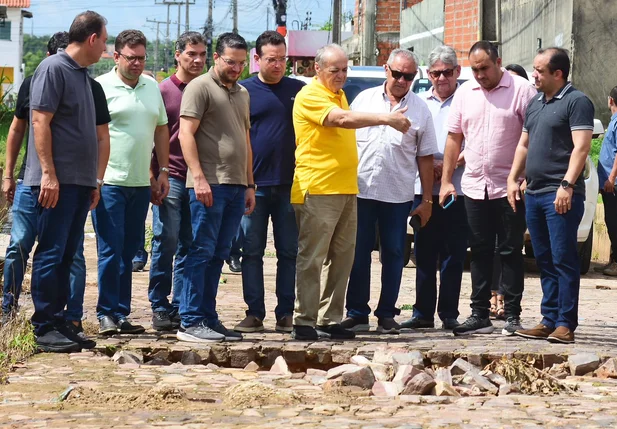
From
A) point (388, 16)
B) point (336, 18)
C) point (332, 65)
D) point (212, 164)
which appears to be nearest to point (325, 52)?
point (332, 65)

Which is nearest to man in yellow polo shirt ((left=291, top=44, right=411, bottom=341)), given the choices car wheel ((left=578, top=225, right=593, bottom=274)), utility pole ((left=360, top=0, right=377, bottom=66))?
car wheel ((left=578, top=225, right=593, bottom=274))

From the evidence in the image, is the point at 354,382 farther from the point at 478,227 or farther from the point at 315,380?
the point at 478,227

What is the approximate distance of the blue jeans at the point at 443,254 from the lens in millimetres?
8828

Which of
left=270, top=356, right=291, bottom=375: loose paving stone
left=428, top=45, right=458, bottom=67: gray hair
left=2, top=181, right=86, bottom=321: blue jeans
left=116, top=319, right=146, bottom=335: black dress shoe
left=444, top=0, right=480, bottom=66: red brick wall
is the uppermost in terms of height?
left=444, top=0, right=480, bottom=66: red brick wall

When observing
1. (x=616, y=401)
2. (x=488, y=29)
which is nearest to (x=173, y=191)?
(x=616, y=401)

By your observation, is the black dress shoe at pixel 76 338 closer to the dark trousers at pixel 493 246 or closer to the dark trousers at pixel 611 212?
the dark trousers at pixel 493 246

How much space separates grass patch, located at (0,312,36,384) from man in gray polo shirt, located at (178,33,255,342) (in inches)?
40.8

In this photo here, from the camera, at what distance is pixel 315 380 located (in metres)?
6.78

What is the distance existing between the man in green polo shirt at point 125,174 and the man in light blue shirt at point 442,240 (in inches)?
80.0

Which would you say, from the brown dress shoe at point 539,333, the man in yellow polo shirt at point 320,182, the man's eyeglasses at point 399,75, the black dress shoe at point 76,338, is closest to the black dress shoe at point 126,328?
the black dress shoe at point 76,338

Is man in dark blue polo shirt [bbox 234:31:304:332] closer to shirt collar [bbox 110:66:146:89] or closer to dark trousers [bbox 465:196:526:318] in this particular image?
shirt collar [bbox 110:66:146:89]

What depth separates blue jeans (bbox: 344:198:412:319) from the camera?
28.1 feet

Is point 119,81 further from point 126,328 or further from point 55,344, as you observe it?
point 55,344

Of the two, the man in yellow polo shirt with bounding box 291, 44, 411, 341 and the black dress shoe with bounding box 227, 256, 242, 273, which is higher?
the man in yellow polo shirt with bounding box 291, 44, 411, 341
